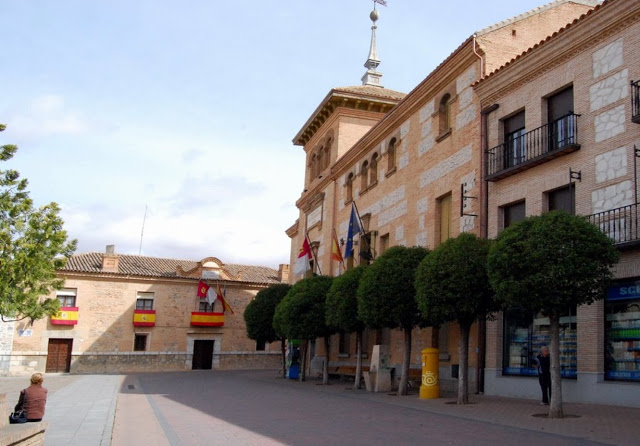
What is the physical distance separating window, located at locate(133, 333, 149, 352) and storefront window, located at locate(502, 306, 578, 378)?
110 ft

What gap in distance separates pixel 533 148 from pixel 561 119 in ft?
4.01

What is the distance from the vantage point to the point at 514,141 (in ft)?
62.5

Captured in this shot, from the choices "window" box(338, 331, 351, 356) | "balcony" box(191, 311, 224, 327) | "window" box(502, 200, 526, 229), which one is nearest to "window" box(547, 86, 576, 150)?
"window" box(502, 200, 526, 229)

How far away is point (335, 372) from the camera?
32.3m

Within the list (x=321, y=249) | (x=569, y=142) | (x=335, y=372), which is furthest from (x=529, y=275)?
(x=321, y=249)

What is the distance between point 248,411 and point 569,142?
34.7 ft

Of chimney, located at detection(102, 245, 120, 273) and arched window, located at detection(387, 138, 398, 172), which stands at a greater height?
arched window, located at detection(387, 138, 398, 172)

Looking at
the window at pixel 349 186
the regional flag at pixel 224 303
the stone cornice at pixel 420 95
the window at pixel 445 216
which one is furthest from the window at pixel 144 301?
the window at pixel 445 216

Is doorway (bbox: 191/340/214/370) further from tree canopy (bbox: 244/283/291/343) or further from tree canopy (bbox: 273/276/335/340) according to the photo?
tree canopy (bbox: 273/276/335/340)

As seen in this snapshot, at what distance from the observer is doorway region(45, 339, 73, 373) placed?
43750 mm

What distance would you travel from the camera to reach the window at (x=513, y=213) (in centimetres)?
1847

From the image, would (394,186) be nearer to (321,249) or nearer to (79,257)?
(321,249)

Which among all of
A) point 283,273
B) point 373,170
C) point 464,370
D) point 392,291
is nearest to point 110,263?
point 283,273

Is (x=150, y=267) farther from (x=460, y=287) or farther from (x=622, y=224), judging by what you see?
(x=622, y=224)
